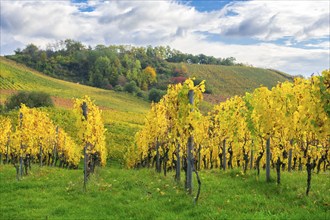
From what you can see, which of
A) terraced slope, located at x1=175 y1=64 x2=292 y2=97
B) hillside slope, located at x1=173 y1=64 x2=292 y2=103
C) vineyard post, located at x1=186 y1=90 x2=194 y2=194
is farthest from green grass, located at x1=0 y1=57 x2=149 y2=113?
vineyard post, located at x1=186 y1=90 x2=194 y2=194

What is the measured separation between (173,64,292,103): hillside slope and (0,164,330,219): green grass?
12007 cm

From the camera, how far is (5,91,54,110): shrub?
2912 inches

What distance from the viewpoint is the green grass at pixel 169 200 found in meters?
12.7

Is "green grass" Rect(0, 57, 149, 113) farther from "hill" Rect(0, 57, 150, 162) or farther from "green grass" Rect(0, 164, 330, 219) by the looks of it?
"green grass" Rect(0, 164, 330, 219)

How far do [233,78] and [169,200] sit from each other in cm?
16036

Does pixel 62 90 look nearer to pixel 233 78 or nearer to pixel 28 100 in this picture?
pixel 28 100

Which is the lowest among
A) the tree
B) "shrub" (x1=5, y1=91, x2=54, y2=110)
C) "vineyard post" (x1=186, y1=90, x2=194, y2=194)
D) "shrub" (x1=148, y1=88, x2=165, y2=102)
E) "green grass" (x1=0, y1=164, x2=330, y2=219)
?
"green grass" (x1=0, y1=164, x2=330, y2=219)

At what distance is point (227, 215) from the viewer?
12.0m

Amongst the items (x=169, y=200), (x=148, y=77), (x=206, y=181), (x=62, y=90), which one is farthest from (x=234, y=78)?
(x=169, y=200)

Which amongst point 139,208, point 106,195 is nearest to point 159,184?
point 106,195

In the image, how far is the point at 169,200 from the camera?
1462cm

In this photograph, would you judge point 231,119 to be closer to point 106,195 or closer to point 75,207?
point 106,195

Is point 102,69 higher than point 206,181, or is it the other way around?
point 102,69

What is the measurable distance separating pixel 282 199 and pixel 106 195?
8.49 metres
